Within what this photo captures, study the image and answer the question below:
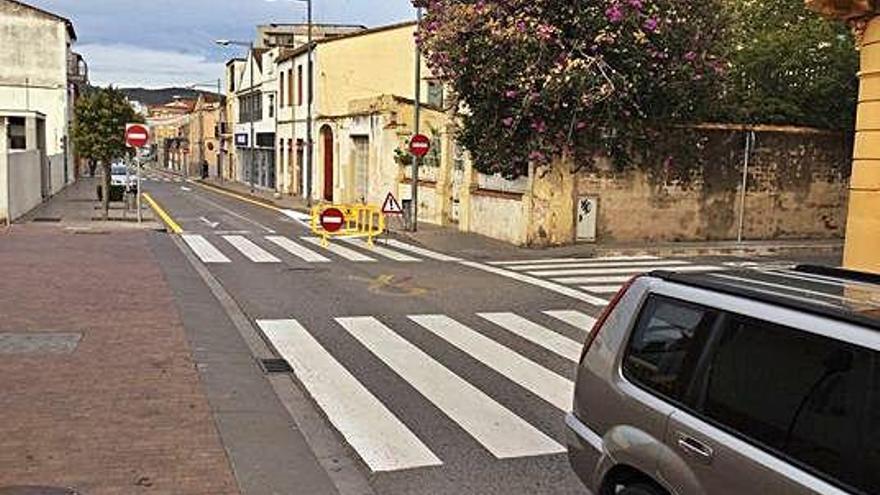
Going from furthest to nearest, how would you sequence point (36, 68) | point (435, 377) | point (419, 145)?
point (36, 68) < point (419, 145) < point (435, 377)

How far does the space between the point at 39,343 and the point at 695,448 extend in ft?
25.4

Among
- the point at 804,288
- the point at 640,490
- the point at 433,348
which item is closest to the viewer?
the point at 804,288

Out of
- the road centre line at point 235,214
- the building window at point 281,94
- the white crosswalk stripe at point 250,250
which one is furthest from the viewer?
the building window at point 281,94

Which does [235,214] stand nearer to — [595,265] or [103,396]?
[595,265]

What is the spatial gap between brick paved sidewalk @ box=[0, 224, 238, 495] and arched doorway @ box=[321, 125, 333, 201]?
91.1 ft

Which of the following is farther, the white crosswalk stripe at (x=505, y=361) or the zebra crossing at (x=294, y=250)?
the zebra crossing at (x=294, y=250)

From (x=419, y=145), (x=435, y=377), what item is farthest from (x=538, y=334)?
(x=419, y=145)

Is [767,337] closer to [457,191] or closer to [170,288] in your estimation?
[170,288]

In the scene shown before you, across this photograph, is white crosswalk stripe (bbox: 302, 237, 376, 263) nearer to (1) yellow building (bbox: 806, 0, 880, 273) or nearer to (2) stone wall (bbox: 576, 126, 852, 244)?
(2) stone wall (bbox: 576, 126, 852, 244)

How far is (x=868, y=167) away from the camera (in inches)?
457

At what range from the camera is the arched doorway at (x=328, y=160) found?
41062 millimetres

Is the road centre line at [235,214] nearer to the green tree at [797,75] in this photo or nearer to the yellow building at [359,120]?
the yellow building at [359,120]

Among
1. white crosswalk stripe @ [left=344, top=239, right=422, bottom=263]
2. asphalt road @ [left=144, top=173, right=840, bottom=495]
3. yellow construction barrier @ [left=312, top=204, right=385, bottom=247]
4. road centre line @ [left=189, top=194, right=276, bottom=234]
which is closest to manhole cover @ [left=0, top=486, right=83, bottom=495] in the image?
asphalt road @ [left=144, top=173, right=840, bottom=495]

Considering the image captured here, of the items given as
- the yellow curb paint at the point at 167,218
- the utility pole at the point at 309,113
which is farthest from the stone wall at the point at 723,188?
the utility pole at the point at 309,113
